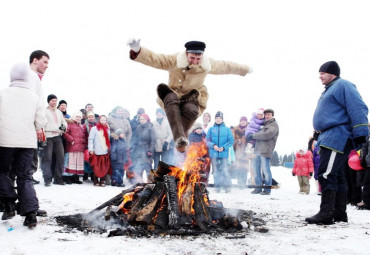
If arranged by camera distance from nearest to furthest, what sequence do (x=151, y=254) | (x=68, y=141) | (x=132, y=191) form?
1. (x=151, y=254)
2. (x=132, y=191)
3. (x=68, y=141)

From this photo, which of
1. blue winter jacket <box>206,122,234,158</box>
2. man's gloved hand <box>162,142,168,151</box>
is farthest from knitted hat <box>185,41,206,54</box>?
man's gloved hand <box>162,142,168,151</box>

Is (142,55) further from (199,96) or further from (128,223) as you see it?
(128,223)

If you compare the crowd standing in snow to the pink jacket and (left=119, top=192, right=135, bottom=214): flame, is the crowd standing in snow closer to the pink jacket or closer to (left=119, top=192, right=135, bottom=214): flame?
the pink jacket

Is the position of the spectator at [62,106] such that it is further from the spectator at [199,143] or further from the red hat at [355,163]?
the red hat at [355,163]

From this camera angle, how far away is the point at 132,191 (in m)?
5.01

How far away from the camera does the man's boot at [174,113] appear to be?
474 centimetres

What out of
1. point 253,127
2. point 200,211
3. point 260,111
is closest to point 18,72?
point 200,211

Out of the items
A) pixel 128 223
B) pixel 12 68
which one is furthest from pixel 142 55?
pixel 128 223

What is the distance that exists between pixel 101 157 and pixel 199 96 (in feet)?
17.0

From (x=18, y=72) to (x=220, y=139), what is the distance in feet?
20.8

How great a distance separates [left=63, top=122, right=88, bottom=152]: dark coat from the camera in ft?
31.3

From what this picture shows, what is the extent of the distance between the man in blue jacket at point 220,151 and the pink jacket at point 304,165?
245 cm

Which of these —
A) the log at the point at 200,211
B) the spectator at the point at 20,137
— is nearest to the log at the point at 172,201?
the log at the point at 200,211

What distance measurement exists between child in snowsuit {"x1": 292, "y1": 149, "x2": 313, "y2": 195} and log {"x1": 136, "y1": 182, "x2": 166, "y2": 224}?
6961 millimetres
